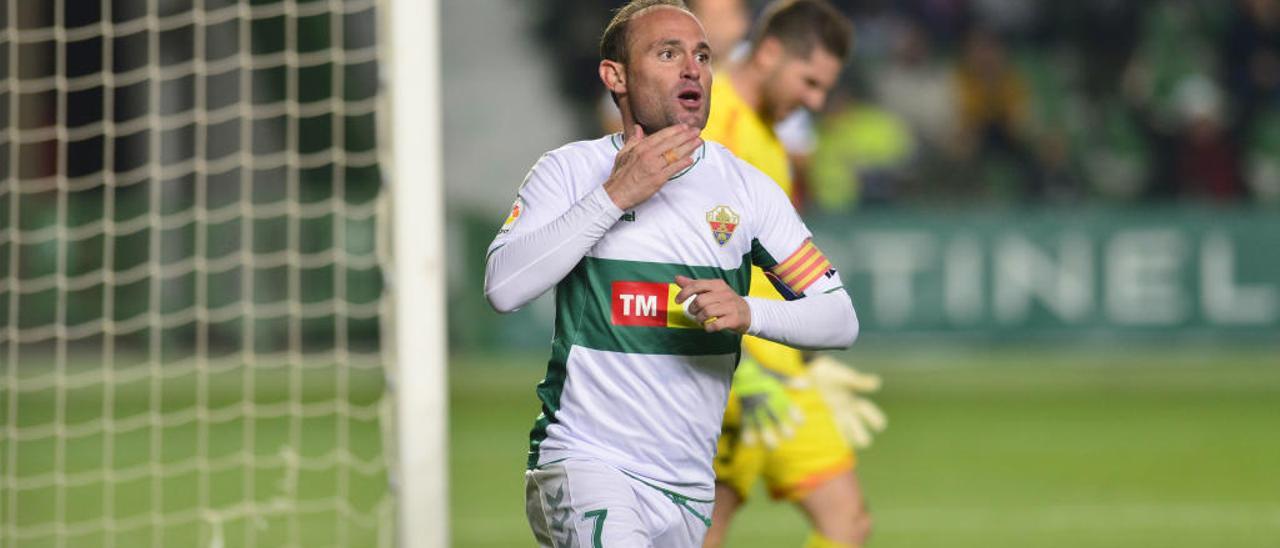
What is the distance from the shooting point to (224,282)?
42.8 ft

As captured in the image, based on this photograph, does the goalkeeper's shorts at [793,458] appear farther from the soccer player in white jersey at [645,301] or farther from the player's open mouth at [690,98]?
the player's open mouth at [690,98]

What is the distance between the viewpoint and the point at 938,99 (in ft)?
53.8

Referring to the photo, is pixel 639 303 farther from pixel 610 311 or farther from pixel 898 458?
pixel 898 458

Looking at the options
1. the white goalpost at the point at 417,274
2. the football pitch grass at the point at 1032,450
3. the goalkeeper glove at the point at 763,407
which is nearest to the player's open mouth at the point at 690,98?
the goalkeeper glove at the point at 763,407

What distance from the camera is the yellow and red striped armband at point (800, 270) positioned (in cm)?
362

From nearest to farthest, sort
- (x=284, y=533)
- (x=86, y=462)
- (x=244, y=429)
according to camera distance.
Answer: (x=284, y=533)
(x=86, y=462)
(x=244, y=429)

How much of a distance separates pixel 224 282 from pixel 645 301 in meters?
9.90

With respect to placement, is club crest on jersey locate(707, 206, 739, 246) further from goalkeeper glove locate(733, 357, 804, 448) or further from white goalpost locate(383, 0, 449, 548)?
white goalpost locate(383, 0, 449, 548)

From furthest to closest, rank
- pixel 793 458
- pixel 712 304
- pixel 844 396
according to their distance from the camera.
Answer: pixel 844 396 < pixel 793 458 < pixel 712 304

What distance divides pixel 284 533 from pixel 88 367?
21.1 feet

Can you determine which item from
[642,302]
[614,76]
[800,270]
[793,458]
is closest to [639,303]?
[642,302]

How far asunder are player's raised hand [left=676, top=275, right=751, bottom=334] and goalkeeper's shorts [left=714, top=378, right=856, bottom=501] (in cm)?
180

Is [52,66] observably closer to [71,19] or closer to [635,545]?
[71,19]

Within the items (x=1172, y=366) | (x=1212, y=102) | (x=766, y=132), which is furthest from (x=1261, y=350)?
(x=766, y=132)
